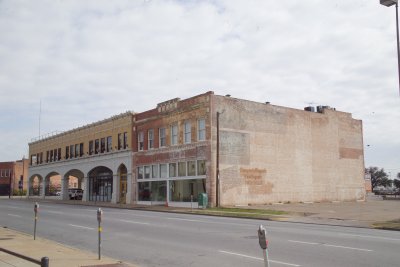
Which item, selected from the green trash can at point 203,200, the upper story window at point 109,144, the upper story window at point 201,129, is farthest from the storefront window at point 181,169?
the upper story window at point 109,144

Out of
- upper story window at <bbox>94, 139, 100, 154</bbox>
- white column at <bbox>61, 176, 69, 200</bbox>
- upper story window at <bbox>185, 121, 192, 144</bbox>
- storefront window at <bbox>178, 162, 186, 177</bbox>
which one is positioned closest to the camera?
upper story window at <bbox>185, 121, 192, 144</bbox>

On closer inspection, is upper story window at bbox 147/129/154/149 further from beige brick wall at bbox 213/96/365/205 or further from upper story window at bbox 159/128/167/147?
beige brick wall at bbox 213/96/365/205

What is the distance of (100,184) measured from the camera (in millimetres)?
53531

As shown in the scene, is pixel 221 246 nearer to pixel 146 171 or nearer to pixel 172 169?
pixel 172 169

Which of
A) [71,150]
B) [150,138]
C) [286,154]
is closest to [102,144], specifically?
[71,150]

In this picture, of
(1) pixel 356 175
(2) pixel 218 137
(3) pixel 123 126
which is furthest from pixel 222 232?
(1) pixel 356 175

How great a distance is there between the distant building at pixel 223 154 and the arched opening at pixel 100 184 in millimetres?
117

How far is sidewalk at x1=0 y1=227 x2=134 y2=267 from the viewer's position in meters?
10.1

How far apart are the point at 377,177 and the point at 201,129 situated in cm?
11134

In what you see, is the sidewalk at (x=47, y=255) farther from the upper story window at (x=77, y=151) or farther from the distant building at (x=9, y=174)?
the distant building at (x=9, y=174)

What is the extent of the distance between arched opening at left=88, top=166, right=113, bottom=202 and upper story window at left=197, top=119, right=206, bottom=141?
17.4 meters

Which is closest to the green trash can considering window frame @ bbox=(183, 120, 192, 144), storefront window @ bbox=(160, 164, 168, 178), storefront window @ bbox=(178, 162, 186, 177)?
storefront window @ bbox=(178, 162, 186, 177)

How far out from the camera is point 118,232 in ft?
56.5

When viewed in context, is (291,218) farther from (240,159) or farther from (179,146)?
(179,146)
